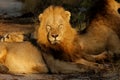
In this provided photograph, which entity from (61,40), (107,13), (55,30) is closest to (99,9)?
(107,13)

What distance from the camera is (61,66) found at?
7.64m

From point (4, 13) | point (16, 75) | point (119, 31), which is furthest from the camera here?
point (4, 13)

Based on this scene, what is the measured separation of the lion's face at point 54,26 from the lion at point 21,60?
0.29 metres

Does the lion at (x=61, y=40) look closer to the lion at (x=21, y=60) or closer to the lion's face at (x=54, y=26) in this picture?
the lion's face at (x=54, y=26)

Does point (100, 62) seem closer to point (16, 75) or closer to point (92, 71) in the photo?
point (92, 71)

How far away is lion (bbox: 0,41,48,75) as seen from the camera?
7.82 m

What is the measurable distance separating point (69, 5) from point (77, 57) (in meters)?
7.47

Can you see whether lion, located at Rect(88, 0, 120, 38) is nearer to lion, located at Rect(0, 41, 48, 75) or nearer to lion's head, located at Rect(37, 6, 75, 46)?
lion's head, located at Rect(37, 6, 75, 46)

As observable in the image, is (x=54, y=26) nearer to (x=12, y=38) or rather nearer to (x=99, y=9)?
(x=12, y=38)

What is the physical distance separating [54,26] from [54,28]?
0.03 m

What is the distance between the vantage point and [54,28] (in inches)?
303

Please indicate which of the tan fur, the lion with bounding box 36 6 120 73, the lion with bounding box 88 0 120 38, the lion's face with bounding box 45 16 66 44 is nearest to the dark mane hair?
the lion with bounding box 88 0 120 38

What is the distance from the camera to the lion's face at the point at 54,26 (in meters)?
7.59


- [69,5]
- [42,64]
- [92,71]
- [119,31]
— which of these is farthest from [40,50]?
[69,5]
